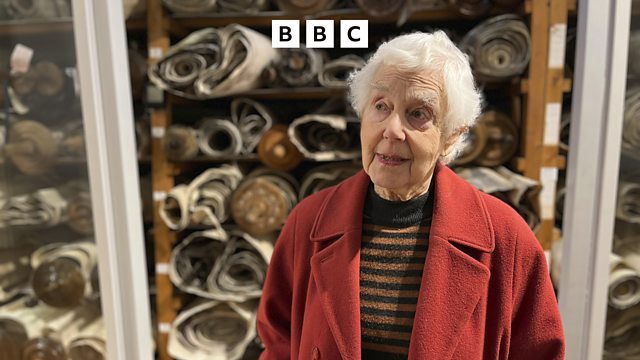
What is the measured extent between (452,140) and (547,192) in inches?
34.9

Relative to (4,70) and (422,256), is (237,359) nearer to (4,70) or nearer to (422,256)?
(422,256)

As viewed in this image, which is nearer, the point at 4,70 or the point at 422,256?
the point at 422,256

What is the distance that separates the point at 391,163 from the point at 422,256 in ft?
0.55

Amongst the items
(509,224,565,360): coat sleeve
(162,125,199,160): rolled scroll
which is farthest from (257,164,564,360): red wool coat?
(162,125,199,160): rolled scroll

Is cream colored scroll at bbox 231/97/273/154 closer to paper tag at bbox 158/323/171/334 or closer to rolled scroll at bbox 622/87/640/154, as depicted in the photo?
paper tag at bbox 158/323/171/334

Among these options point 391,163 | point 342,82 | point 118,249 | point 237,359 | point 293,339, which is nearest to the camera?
point 391,163

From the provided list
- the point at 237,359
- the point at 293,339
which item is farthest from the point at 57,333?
the point at 293,339

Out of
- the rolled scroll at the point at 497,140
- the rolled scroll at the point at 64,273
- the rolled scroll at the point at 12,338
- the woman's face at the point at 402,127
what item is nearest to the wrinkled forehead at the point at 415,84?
the woman's face at the point at 402,127

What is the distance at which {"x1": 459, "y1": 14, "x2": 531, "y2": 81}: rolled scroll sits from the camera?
1.39 meters

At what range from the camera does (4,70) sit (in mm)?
1375

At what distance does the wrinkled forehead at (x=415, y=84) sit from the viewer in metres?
0.64

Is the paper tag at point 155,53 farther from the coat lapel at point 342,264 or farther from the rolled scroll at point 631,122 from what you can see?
the rolled scroll at point 631,122

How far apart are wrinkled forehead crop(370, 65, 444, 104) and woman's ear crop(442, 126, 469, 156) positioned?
0.08 meters

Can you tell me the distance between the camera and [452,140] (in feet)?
2.30
